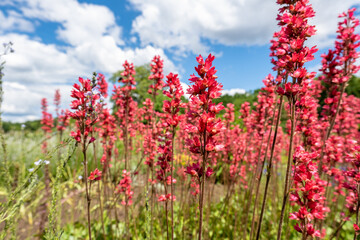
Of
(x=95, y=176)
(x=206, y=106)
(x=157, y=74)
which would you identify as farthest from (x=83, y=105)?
(x=157, y=74)

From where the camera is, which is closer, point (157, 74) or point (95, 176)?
point (95, 176)

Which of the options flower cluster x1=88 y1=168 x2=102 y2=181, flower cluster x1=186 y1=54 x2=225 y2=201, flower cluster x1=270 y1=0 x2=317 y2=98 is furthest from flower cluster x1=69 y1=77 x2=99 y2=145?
flower cluster x1=270 y1=0 x2=317 y2=98

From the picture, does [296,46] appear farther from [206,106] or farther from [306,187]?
[306,187]

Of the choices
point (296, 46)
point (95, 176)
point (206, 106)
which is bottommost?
point (95, 176)

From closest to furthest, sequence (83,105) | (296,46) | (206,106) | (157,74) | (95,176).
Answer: (206,106) → (296,46) → (83,105) → (95,176) → (157,74)

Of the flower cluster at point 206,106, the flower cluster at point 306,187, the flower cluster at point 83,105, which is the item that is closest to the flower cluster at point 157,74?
the flower cluster at point 83,105

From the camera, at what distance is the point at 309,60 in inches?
64.7

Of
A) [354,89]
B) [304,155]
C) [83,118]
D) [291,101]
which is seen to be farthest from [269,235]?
[354,89]

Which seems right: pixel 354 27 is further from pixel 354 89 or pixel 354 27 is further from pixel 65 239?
pixel 354 89

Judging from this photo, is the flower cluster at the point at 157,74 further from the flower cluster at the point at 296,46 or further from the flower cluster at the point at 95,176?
the flower cluster at the point at 296,46

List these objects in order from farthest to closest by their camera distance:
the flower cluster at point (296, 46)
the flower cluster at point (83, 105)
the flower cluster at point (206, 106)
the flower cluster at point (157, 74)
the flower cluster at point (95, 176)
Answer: the flower cluster at point (157, 74) → the flower cluster at point (95, 176) → the flower cluster at point (83, 105) → the flower cluster at point (296, 46) → the flower cluster at point (206, 106)

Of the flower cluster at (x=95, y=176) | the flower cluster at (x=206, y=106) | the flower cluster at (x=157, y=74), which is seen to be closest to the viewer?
the flower cluster at (x=206, y=106)

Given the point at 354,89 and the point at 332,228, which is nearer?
the point at 332,228

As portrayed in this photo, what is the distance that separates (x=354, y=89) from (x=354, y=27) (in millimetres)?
21755
